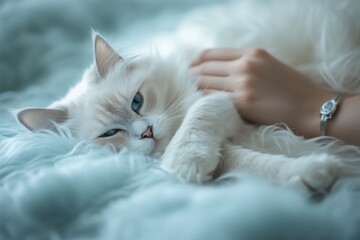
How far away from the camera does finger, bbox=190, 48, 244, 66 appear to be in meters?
1.28

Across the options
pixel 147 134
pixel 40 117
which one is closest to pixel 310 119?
pixel 147 134

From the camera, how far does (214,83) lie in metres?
1.23

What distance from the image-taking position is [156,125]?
1046 millimetres

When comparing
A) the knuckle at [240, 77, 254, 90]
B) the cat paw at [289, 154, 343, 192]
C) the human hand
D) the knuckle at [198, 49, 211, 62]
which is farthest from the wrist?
the knuckle at [198, 49, 211, 62]

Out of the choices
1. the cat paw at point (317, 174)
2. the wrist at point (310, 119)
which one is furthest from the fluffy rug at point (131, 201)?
the wrist at point (310, 119)

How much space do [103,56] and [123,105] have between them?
0.18 metres

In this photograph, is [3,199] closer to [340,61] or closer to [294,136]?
[294,136]

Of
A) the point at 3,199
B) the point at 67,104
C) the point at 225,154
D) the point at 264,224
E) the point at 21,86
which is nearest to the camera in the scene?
the point at 264,224

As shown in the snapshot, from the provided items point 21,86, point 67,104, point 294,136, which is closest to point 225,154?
point 294,136

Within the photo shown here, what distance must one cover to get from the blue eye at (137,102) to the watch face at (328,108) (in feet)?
1.56

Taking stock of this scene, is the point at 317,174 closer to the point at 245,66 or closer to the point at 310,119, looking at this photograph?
the point at 310,119

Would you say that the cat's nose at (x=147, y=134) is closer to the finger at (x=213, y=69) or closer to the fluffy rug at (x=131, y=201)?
the fluffy rug at (x=131, y=201)

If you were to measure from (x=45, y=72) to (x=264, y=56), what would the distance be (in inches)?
36.3

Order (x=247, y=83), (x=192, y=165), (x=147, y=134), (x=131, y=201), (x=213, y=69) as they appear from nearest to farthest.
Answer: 1. (x=131, y=201)
2. (x=192, y=165)
3. (x=147, y=134)
4. (x=247, y=83)
5. (x=213, y=69)
